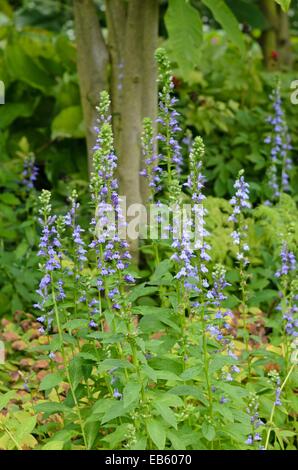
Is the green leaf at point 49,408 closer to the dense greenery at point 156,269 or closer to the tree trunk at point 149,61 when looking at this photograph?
the dense greenery at point 156,269

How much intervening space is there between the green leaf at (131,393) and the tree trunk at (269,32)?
493cm

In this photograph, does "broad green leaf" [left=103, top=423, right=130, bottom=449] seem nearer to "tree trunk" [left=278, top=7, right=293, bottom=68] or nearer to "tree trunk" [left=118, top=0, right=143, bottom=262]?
"tree trunk" [left=118, top=0, right=143, bottom=262]

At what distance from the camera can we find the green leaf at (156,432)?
2.49m

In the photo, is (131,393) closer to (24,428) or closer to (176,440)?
(176,440)

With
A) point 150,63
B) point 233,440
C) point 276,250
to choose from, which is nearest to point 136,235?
point 276,250

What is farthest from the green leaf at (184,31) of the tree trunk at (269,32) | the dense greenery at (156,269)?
the tree trunk at (269,32)

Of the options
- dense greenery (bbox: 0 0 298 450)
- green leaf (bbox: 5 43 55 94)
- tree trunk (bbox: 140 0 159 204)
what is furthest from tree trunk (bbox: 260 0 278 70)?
tree trunk (bbox: 140 0 159 204)

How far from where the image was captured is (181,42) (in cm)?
413

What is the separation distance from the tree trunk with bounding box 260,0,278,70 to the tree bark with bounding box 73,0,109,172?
2.51 meters

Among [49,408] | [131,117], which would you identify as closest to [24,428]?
[49,408]

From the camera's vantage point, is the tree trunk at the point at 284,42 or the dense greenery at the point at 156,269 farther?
the tree trunk at the point at 284,42

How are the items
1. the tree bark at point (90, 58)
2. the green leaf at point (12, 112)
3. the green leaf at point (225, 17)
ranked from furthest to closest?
the green leaf at point (12, 112), the tree bark at point (90, 58), the green leaf at point (225, 17)

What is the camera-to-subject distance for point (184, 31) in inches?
162

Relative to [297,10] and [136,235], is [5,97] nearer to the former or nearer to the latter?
[136,235]
